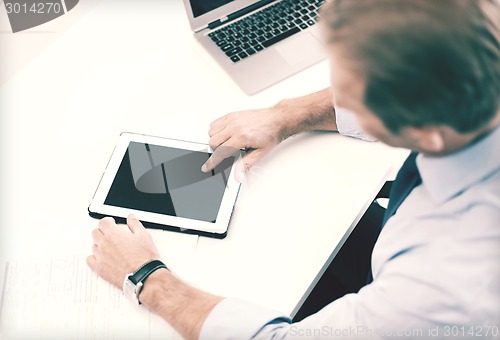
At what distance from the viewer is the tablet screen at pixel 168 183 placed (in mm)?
958

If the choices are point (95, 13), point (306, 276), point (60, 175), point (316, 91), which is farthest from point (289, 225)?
point (95, 13)

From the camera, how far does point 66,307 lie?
2.82 ft

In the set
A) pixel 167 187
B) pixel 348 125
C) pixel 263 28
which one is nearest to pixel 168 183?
pixel 167 187

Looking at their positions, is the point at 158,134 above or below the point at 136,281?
above

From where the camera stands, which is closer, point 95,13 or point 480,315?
point 480,315

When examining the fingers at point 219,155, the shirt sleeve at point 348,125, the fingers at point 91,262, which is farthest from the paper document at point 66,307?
the shirt sleeve at point 348,125

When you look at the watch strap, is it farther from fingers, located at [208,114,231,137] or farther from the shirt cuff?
fingers, located at [208,114,231,137]

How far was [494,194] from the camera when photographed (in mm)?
743

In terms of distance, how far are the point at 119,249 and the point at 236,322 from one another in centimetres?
24

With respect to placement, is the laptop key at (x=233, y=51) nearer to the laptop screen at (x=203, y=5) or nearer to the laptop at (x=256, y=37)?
the laptop at (x=256, y=37)

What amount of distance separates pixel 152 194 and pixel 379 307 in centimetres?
46

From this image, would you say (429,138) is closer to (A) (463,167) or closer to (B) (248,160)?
(A) (463,167)

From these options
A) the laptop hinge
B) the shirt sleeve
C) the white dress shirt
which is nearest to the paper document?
the white dress shirt

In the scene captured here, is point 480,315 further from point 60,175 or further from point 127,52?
point 127,52
